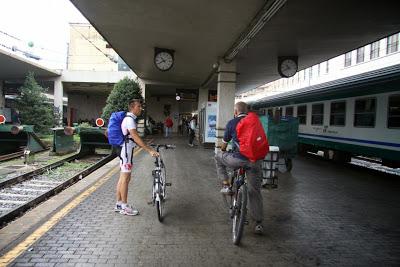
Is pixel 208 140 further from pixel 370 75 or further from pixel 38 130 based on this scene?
pixel 38 130

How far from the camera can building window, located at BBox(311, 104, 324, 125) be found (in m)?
15.2

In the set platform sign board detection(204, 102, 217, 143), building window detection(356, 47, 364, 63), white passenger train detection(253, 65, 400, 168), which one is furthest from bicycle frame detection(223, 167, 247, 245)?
building window detection(356, 47, 364, 63)

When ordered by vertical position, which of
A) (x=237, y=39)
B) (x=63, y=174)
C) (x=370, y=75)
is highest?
(x=237, y=39)

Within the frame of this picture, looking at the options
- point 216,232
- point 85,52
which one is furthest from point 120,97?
point 85,52

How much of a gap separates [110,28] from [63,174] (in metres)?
4.47

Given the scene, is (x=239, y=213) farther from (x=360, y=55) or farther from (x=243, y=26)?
(x=360, y=55)

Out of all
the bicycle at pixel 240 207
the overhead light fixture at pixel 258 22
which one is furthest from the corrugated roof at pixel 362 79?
the bicycle at pixel 240 207

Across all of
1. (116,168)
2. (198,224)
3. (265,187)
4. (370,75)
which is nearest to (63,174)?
(116,168)

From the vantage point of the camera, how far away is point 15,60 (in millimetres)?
22094

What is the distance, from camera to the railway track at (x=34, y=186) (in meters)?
6.82

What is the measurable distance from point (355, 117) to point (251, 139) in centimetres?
889

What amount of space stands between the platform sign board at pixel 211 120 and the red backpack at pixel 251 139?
41.2 feet

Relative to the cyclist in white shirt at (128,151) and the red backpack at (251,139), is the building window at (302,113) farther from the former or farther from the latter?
the red backpack at (251,139)

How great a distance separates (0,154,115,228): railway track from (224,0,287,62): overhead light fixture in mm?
5957
